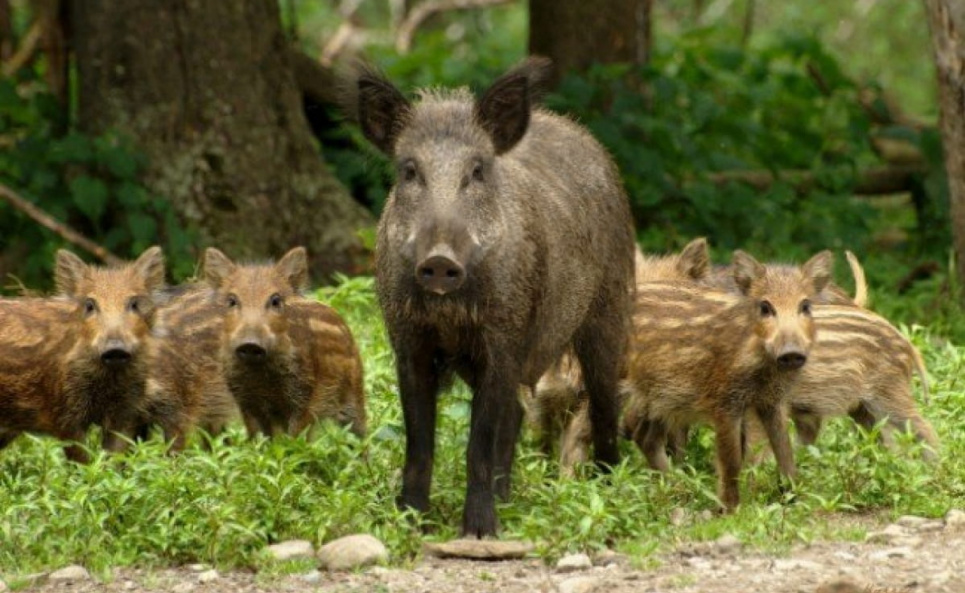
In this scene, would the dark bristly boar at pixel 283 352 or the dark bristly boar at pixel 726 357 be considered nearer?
the dark bristly boar at pixel 726 357

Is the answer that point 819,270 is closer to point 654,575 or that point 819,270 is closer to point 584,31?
point 654,575

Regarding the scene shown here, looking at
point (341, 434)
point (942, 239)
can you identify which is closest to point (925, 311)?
point (942, 239)

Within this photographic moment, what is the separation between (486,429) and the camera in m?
6.58

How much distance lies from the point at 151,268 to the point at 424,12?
1153 cm

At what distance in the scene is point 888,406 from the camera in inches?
315

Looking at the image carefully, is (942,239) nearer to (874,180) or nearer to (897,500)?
(874,180)

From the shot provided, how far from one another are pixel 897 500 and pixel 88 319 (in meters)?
3.15

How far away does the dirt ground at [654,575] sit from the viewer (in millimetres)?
5742

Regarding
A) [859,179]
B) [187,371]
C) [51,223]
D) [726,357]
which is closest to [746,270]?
[726,357]

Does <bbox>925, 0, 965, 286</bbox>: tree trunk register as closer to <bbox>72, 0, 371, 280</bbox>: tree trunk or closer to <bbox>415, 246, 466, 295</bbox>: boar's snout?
<bbox>72, 0, 371, 280</bbox>: tree trunk

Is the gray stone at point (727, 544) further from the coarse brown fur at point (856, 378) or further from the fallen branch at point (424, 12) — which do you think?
the fallen branch at point (424, 12)

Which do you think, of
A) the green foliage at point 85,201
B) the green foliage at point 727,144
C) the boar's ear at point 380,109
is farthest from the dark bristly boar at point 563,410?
the green foliage at point 727,144

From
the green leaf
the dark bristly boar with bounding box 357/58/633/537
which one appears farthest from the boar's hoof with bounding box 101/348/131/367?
the green leaf

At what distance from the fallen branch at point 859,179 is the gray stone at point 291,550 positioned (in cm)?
726
